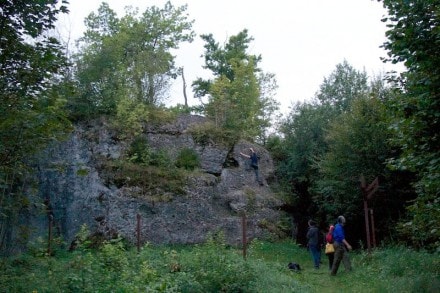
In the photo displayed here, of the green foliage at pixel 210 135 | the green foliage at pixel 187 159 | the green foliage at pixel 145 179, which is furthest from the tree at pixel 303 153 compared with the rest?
the green foliage at pixel 145 179

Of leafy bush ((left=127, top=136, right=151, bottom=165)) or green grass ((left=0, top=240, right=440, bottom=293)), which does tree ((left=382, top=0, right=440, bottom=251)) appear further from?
leafy bush ((left=127, top=136, right=151, bottom=165))

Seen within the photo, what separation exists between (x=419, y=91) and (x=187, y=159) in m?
15.2

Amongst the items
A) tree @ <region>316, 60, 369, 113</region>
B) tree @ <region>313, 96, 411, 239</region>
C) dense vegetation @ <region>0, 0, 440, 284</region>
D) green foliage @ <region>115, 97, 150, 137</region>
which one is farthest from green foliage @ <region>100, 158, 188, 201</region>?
tree @ <region>316, 60, 369, 113</region>

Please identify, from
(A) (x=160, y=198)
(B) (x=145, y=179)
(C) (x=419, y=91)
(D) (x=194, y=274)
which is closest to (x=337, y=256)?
(D) (x=194, y=274)

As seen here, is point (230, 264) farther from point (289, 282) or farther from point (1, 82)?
point (1, 82)

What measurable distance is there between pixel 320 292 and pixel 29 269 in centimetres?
670

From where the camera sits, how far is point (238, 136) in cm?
2589

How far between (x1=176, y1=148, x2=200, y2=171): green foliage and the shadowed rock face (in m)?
0.27

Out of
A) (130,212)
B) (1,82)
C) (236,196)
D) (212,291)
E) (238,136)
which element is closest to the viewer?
(1,82)

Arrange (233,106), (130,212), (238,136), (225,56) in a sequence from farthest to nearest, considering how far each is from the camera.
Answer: (225,56), (233,106), (238,136), (130,212)

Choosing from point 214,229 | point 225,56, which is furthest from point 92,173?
point 225,56

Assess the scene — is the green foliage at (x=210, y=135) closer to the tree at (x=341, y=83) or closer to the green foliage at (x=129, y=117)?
the green foliage at (x=129, y=117)

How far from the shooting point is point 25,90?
7.14m

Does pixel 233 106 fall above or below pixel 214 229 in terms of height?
above
